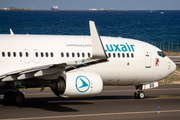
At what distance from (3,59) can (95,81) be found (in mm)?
5350

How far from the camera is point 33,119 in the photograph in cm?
1641

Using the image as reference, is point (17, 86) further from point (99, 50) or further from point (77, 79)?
point (99, 50)

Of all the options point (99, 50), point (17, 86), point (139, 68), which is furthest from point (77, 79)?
point (139, 68)

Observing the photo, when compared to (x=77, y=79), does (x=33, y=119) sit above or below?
below

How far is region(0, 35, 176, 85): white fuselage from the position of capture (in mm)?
19620

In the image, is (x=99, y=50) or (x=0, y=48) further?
(x=0, y=48)

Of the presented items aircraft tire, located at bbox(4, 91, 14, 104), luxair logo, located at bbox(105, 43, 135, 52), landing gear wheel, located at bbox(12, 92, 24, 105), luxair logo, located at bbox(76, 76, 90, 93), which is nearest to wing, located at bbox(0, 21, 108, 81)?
luxair logo, located at bbox(76, 76, 90, 93)

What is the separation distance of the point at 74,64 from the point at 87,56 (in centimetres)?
→ 427

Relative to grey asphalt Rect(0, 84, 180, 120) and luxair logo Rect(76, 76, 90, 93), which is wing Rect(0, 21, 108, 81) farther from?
grey asphalt Rect(0, 84, 180, 120)

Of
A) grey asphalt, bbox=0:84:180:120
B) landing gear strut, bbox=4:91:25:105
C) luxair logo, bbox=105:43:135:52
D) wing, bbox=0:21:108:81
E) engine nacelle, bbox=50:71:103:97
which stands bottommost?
grey asphalt, bbox=0:84:180:120

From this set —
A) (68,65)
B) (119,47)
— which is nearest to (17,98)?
(68,65)

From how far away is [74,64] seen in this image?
17141 mm

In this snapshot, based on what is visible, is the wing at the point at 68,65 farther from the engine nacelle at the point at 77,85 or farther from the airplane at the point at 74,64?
the engine nacelle at the point at 77,85

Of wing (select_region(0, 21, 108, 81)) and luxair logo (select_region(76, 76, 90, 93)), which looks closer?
wing (select_region(0, 21, 108, 81))
